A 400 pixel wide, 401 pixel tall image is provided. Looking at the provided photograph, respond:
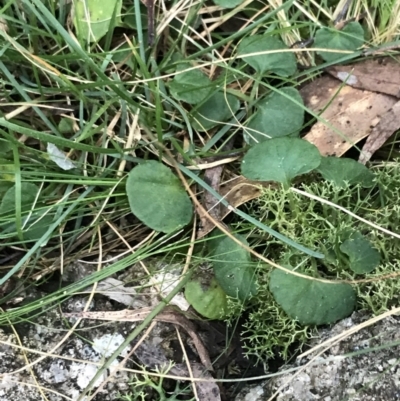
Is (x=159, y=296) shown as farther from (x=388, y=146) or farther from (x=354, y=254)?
(x=388, y=146)

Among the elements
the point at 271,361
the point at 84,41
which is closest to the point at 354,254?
the point at 271,361

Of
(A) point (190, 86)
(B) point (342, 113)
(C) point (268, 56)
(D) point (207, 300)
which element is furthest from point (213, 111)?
(D) point (207, 300)

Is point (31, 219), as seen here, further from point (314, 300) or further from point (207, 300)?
point (314, 300)

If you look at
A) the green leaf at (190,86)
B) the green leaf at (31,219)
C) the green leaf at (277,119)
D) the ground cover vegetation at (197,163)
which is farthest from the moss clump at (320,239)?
the green leaf at (31,219)

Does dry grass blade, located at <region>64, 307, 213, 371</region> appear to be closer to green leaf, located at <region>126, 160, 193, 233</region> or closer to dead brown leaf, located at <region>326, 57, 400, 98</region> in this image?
green leaf, located at <region>126, 160, 193, 233</region>

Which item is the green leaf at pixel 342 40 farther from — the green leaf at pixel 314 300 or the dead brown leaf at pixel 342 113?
the green leaf at pixel 314 300
